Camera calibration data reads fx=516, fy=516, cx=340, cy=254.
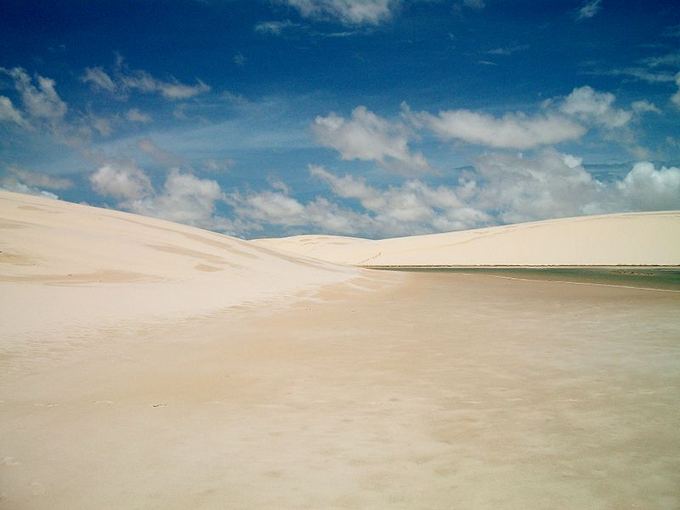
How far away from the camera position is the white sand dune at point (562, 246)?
7481 cm

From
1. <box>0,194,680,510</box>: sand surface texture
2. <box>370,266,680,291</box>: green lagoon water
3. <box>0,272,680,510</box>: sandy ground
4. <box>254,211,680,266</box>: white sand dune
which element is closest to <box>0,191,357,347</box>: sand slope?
<box>0,194,680,510</box>: sand surface texture

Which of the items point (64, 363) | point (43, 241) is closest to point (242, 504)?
point (64, 363)

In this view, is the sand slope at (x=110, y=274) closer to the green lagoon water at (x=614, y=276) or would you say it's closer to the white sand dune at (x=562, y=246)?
the green lagoon water at (x=614, y=276)

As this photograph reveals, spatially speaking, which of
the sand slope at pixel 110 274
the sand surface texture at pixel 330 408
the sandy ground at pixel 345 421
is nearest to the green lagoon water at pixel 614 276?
the sand surface texture at pixel 330 408

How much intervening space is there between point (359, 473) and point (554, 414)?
273cm

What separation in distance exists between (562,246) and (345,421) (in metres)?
86.4

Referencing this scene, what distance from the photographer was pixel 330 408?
649 cm

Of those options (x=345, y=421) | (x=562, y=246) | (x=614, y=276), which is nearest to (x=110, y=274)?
(x=345, y=421)

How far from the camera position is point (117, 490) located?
4.34 meters

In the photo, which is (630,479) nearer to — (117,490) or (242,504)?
(242,504)

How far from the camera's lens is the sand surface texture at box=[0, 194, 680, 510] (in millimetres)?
4301

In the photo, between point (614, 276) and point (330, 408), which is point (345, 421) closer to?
point (330, 408)

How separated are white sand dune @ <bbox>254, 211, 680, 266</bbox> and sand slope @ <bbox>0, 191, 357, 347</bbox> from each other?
50774 millimetres

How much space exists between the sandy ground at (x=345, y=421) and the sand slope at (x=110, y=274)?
2.64 meters
